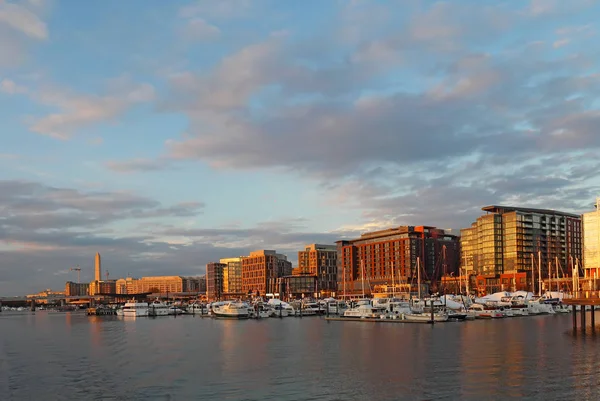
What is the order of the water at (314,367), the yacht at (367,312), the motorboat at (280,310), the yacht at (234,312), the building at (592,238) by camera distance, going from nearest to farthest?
the water at (314,367) → the yacht at (367,312) → the yacht at (234,312) → the motorboat at (280,310) → the building at (592,238)

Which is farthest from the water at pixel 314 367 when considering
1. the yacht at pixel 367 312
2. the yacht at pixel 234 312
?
the yacht at pixel 234 312

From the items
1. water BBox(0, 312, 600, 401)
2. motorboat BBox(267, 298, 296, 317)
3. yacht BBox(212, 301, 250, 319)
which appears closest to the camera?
water BBox(0, 312, 600, 401)

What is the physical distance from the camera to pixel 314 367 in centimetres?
6400

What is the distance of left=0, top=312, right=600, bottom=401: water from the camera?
50.6 metres

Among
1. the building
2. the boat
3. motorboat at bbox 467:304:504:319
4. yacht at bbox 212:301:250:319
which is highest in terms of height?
the building

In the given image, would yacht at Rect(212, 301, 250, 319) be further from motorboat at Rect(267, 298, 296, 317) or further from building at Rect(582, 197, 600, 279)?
building at Rect(582, 197, 600, 279)

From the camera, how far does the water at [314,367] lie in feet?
166

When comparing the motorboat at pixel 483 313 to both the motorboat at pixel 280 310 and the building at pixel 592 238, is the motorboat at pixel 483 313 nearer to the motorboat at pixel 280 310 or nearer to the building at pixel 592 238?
the motorboat at pixel 280 310

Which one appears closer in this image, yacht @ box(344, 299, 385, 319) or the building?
yacht @ box(344, 299, 385, 319)

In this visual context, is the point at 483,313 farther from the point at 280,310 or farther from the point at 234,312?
the point at 234,312

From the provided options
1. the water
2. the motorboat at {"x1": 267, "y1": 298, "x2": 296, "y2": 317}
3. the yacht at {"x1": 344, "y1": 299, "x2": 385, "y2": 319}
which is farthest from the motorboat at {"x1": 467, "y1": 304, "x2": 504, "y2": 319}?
the motorboat at {"x1": 267, "y1": 298, "x2": 296, "y2": 317}

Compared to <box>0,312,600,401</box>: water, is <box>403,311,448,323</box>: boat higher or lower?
lower

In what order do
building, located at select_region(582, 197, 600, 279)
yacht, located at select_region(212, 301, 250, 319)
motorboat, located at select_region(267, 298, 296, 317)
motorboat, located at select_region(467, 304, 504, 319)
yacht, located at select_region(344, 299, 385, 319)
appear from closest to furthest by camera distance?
1. motorboat, located at select_region(467, 304, 504, 319)
2. yacht, located at select_region(344, 299, 385, 319)
3. yacht, located at select_region(212, 301, 250, 319)
4. motorboat, located at select_region(267, 298, 296, 317)
5. building, located at select_region(582, 197, 600, 279)

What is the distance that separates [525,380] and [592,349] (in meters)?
24.9
